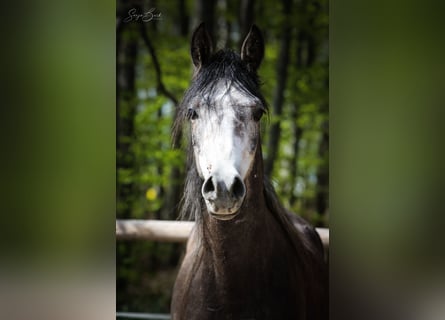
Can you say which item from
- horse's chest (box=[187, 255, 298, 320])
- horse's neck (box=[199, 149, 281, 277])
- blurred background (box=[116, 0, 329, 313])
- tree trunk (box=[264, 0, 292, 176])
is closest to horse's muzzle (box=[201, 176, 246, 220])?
horse's neck (box=[199, 149, 281, 277])

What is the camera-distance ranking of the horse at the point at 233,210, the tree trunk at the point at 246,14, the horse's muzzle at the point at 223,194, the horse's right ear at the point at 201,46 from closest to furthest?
the horse's muzzle at the point at 223,194
the horse at the point at 233,210
the horse's right ear at the point at 201,46
the tree trunk at the point at 246,14

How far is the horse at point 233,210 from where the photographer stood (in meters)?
1.69

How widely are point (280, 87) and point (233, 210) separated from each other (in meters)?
1.09

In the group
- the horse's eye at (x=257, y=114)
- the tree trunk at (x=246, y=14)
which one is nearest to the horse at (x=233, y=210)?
the horse's eye at (x=257, y=114)

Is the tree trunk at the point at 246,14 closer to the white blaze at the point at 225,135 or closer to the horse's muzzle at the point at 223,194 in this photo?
the white blaze at the point at 225,135

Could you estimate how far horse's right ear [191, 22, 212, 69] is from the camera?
1939 mm

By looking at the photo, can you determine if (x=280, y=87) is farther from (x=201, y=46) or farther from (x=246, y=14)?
(x=201, y=46)

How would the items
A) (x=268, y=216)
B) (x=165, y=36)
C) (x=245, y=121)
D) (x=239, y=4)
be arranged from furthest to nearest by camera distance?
(x=165, y=36)
(x=239, y=4)
(x=268, y=216)
(x=245, y=121)

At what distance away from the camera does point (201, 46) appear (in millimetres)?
1939
